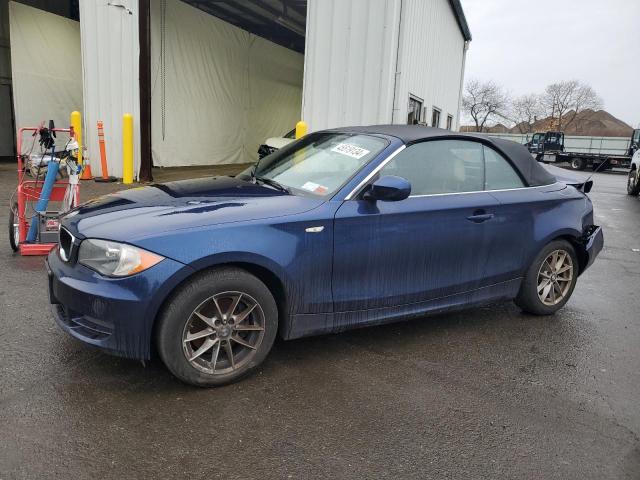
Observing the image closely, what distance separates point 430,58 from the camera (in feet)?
48.9

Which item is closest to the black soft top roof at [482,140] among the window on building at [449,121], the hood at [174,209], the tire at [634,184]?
the hood at [174,209]

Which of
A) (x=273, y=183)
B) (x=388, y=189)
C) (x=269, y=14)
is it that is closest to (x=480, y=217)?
(x=388, y=189)

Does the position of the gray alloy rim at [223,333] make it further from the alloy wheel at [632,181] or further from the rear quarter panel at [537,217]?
the alloy wheel at [632,181]

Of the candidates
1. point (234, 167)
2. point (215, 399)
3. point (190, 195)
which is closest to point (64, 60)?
point (234, 167)

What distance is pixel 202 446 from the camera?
8.17 feet

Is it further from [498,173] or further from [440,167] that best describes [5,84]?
[498,173]

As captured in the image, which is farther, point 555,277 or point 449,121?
point 449,121

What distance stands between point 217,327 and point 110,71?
9668 mm

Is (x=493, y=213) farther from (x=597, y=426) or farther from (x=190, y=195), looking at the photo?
(x=190, y=195)

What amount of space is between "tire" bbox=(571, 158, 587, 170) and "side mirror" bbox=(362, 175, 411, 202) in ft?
101

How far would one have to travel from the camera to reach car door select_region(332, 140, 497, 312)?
10.9ft

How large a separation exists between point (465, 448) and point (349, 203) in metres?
1.57

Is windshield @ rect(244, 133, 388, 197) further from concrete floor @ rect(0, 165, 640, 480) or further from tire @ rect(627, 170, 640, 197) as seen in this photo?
tire @ rect(627, 170, 640, 197)

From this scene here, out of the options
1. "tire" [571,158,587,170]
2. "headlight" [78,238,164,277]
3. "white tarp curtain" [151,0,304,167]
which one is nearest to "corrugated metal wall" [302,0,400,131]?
"white tarp curtain" [151,0,304,167]
